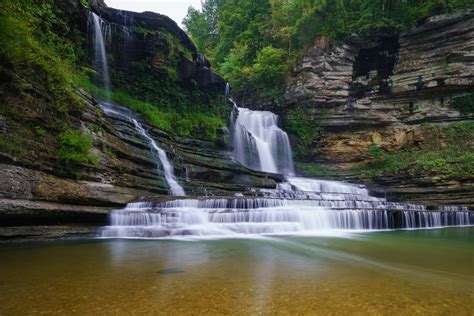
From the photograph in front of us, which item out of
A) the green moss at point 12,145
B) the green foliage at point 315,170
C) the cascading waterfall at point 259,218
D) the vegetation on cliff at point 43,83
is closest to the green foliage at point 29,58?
the vegetation on cliff at point 43,83

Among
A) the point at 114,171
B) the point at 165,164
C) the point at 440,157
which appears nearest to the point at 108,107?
the point at 165,164

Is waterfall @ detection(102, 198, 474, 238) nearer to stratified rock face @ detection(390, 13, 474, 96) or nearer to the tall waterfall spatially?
the tall waterfall

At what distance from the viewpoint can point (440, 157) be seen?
1812 cm

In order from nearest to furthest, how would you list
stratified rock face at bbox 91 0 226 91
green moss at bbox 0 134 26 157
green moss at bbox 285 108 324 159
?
green moss at bbox 0 134 26 157 → stratified rock face at bbox 91 0 226 91 → green moss at bbox 285 108 324 159

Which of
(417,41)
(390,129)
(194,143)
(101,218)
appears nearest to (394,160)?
(390,129)

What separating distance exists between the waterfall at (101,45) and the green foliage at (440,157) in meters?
16.9

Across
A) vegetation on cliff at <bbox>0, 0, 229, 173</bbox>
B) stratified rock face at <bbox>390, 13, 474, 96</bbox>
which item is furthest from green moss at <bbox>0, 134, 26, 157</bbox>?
stratified rock face at <bbox>390, 13, 474, 96</bbox>

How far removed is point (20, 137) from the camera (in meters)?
7.30

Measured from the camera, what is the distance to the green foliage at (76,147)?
27.3 feet

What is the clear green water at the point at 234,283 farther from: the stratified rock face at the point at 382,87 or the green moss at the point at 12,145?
the stratified rock face at the point at 382,87

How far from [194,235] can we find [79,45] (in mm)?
11536

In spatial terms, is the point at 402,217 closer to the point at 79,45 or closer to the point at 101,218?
the point at 101,218

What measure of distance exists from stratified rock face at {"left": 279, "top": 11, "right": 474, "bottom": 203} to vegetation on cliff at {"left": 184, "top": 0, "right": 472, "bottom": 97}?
0.88 m

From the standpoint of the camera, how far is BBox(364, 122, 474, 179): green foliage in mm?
16775
